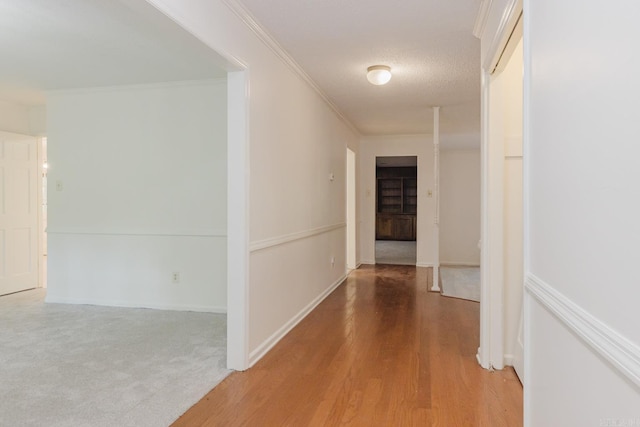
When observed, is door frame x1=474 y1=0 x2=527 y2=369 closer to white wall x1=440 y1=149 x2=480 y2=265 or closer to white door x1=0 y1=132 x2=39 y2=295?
white door x1=0 y1=132 x2=39 y2=295

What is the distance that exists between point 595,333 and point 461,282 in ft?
16.7

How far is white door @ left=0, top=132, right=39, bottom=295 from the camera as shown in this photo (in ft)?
15.7

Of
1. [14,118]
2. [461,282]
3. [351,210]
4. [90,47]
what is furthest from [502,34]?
[14,118]

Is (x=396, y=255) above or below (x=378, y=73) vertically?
below

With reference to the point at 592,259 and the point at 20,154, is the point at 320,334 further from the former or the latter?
the point at 20,154

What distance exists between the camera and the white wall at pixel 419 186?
23.4 feet

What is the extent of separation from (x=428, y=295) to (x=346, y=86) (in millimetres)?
2579

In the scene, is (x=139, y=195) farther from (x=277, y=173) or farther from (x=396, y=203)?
(x=396, y=203)

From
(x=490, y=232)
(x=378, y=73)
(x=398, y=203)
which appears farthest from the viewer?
(x=398, y=203)

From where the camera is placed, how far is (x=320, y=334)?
333 cm

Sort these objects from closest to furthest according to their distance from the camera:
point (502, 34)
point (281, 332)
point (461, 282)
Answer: point (502, 34) < point (281, 332) < point (461, 282)

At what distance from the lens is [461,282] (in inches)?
227


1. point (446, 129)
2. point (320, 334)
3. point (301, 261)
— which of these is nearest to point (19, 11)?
point (301, 261)

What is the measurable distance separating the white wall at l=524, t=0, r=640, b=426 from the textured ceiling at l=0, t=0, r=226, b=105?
1594 millimetres
